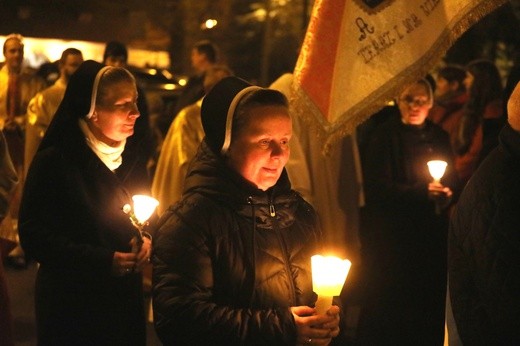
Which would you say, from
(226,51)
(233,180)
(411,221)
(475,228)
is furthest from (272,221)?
(226,51)

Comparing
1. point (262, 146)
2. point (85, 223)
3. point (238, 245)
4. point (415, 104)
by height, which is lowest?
point (238, 245)

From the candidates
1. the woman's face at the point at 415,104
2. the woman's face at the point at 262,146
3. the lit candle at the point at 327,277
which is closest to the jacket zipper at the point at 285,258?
the woman's face at the point at 262,146

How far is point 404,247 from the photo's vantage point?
6938 millimetres

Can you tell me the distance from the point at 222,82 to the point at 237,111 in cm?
21

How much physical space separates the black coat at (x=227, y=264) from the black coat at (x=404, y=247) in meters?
3.46

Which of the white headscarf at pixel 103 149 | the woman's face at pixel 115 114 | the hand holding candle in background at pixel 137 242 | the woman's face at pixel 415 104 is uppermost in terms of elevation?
the woman's face at pixel 415 104

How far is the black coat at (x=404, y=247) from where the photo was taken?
22.7 ft

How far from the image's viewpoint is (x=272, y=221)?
3.50 meters

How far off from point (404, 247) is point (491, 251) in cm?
361

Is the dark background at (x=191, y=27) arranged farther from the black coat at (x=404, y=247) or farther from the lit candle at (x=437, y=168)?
the lit candle at (x=437, y=168)

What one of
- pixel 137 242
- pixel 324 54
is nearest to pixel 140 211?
pixel 137 242

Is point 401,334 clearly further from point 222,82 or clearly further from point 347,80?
point 222,82

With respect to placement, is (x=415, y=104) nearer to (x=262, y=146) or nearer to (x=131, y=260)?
(x=131, y=260)

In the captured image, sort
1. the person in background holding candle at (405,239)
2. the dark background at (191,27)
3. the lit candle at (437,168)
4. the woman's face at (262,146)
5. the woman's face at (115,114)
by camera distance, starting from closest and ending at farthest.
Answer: the woman's face at (262,146)
the woman's face at (115,114)
the lit candle at (437,168)
the person in background holding candle at (405,239)
the dark background at (191,27)
